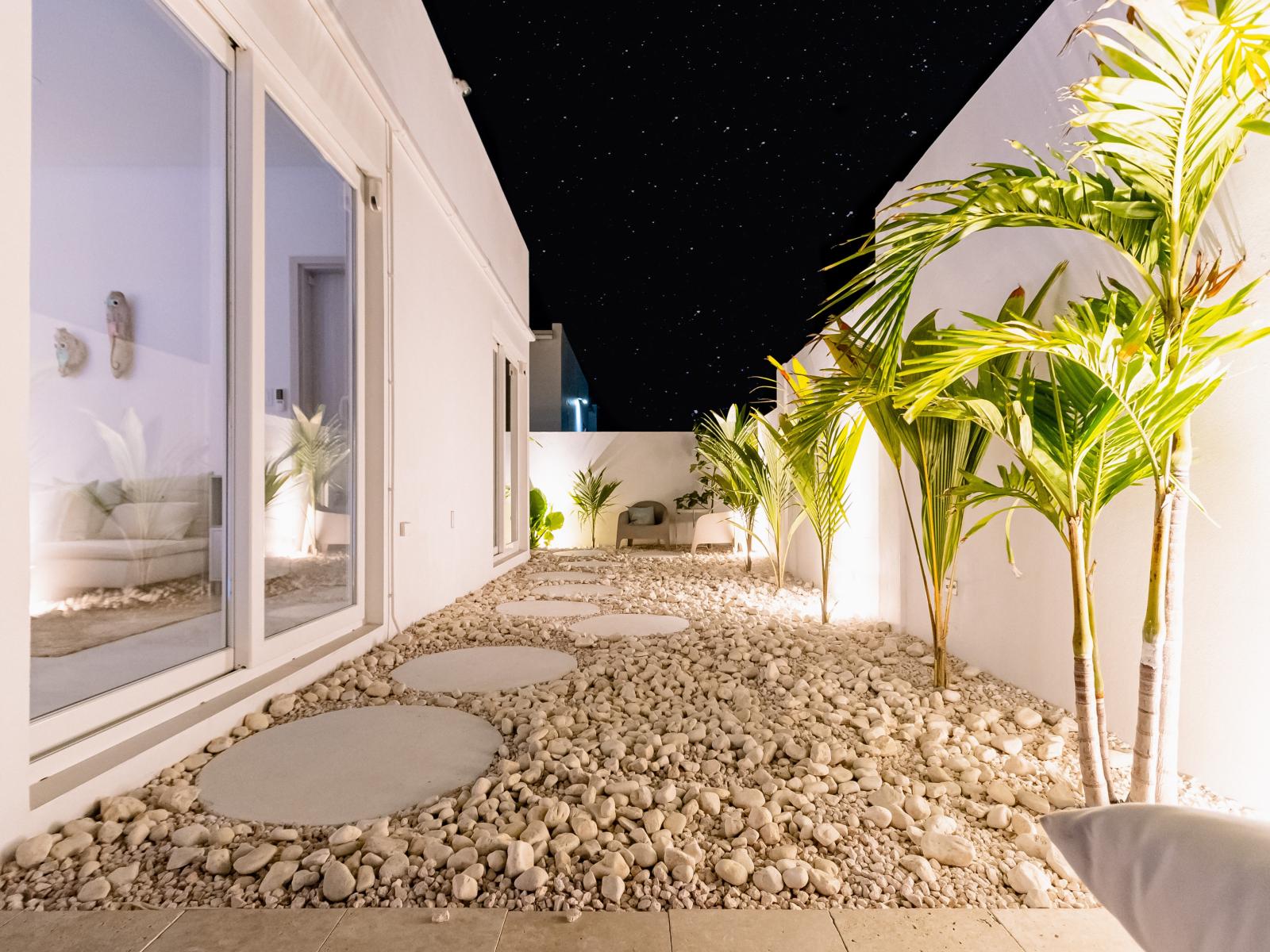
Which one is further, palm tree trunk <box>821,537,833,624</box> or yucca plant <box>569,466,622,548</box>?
yucca plant <box>569,466,622,548</box>

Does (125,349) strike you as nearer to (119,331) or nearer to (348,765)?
(119,331)

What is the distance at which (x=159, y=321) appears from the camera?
1.77 meters

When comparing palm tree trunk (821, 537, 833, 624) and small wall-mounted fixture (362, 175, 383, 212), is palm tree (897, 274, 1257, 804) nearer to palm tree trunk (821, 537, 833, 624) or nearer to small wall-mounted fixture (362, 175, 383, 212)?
palm tree trunk (821, 537, 833, 624)

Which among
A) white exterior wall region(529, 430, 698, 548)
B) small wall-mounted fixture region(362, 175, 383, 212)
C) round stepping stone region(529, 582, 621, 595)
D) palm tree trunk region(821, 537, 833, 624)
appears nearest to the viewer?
small wall-mounted fixture region(362, 175, 383, 212)

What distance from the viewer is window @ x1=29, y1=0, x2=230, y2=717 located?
146cm

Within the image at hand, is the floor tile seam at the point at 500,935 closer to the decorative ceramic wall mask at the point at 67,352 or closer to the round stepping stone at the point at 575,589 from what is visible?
the decorative ceramic wall mask at the point at 67,352

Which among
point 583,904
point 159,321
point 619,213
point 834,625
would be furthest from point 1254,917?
point 619,213

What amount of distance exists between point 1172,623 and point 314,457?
2690 millimetres

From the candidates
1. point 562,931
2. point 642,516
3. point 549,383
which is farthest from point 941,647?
point 549,383

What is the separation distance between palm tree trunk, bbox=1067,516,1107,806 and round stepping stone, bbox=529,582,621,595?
3224 mm

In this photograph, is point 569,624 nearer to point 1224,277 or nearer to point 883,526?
point 883,526

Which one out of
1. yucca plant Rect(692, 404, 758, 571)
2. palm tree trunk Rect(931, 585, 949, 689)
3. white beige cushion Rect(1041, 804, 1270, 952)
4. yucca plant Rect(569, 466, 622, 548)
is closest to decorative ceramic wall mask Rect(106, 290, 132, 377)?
white beige cushion Rect(1041, 804, 1270, 952)

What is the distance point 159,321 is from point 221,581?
0.77m

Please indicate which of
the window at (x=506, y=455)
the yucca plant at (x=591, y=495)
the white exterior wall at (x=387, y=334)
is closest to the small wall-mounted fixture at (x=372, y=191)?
the white exterior wall at (x=387, y=334)
